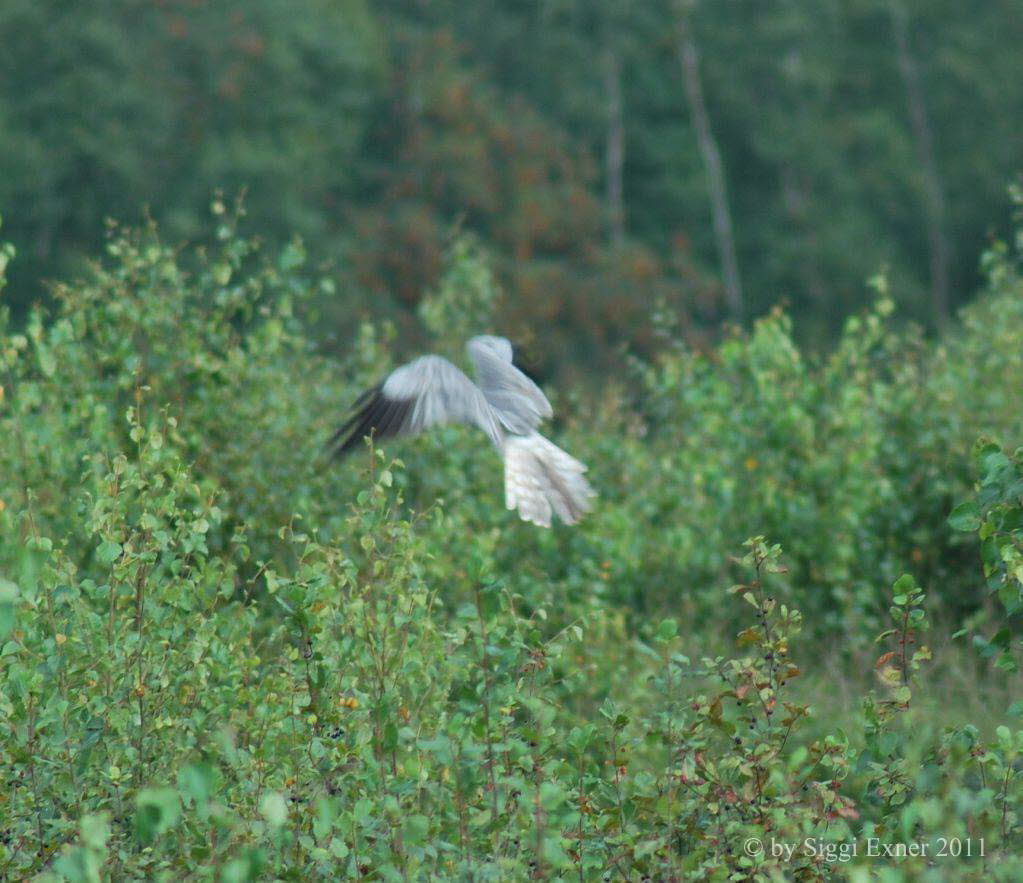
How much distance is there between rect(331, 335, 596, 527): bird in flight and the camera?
7.30 metres

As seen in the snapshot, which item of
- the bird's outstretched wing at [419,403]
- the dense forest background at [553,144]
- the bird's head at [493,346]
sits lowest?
the bird's outstretched wing at [419,403]

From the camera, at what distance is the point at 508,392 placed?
8.20 metres

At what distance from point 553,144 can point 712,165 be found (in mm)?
5498

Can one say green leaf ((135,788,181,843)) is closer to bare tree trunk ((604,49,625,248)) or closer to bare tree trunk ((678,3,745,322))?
bare tree trunk ((678,3,745,322))

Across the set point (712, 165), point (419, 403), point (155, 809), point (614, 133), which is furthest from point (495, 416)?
point (712, 165)

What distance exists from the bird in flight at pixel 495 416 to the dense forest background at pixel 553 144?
1636cm

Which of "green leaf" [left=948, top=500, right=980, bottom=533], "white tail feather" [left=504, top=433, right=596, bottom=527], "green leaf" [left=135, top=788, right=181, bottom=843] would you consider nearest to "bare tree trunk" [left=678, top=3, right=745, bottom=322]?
"white tail feather" [left=504, top=433, right=596, bottom=527]

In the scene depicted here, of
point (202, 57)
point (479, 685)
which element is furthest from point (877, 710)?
point (202, 57)

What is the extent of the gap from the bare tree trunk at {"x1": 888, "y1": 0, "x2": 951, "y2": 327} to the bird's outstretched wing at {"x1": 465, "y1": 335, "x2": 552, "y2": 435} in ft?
102

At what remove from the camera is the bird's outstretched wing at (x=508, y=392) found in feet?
26.4

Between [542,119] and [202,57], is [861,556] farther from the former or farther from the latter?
[542,119]

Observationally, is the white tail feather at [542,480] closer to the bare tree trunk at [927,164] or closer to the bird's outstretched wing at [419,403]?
the bird's outstretched wing at [419,403]

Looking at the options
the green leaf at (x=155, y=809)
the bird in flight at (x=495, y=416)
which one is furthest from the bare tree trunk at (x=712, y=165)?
the green leaf at (x=155, y=809)

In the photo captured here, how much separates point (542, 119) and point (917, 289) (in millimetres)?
9438
